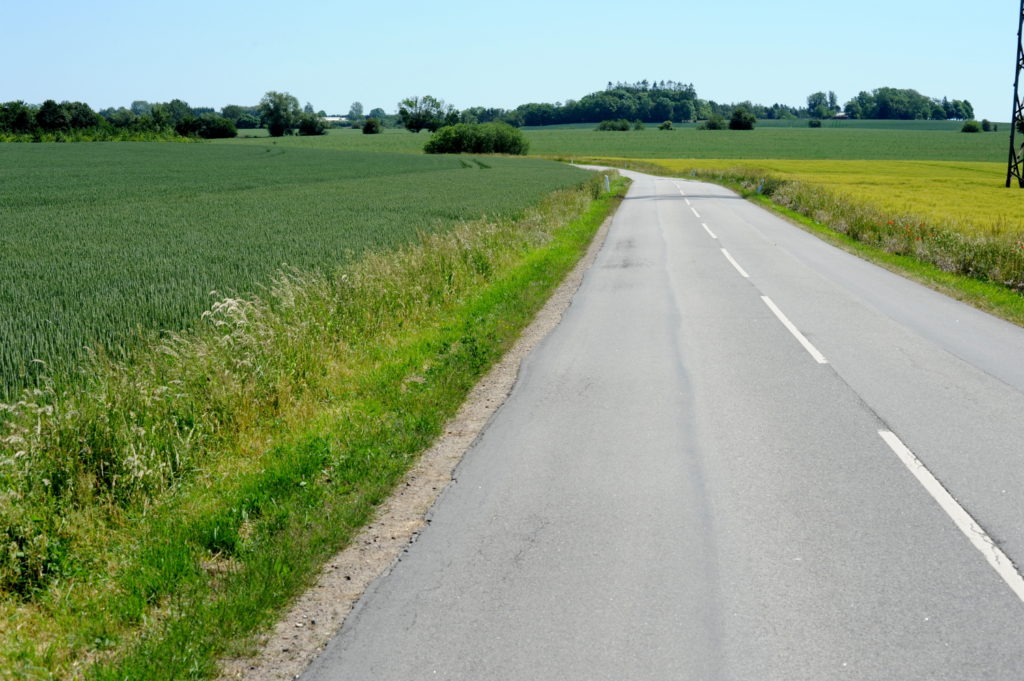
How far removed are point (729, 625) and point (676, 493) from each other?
72.1 inches

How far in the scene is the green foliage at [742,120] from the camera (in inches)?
6353

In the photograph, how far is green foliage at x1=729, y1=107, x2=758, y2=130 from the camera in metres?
161

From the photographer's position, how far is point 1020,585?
4605 mm

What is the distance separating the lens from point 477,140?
339 ft

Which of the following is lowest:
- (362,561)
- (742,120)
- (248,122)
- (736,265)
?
(362,561)

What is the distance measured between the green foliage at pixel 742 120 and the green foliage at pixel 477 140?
73233mm

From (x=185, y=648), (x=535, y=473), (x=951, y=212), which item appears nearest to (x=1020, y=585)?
(x=535, y=473)

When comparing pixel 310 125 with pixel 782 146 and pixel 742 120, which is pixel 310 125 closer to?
pixel 782 146

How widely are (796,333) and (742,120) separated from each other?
162 m

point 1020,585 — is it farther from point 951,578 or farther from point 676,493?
point 676,493

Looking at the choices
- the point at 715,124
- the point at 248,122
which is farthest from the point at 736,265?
the point at 248,122

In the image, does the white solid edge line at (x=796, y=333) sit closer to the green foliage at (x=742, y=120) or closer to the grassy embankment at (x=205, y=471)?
the grassy embankment at (x=205, y=471)

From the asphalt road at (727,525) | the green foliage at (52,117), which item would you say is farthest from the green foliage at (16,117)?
the asphalt road at (727,525)

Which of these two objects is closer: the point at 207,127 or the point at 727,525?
the point at 727,525
